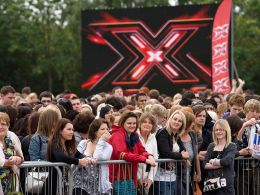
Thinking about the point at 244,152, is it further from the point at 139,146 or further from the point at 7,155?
the point at 7,155

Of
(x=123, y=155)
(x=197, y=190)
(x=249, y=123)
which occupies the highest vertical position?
(x=249, y=123)

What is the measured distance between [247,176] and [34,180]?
3.93 meters

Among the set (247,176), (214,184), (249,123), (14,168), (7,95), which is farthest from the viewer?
(7,95)

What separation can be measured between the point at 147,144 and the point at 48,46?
150 ft

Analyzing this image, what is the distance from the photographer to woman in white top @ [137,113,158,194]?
40.6 feet

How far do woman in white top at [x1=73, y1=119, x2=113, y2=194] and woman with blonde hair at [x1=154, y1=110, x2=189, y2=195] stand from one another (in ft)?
3.71

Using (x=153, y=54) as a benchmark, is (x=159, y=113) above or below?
below

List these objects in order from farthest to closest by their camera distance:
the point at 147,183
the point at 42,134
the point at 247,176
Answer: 1. the point at 247,176
2. the point at 147,183
3. the point at 42,134

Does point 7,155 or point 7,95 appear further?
point 7,95

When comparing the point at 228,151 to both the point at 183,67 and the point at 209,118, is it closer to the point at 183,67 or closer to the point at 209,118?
the point at 209,118

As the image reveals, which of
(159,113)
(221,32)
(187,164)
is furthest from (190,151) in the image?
(221,32)

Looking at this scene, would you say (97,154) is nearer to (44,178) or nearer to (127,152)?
(127,152)

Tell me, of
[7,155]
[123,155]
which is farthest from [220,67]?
[7,155]

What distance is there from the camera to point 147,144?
41.4 ft
